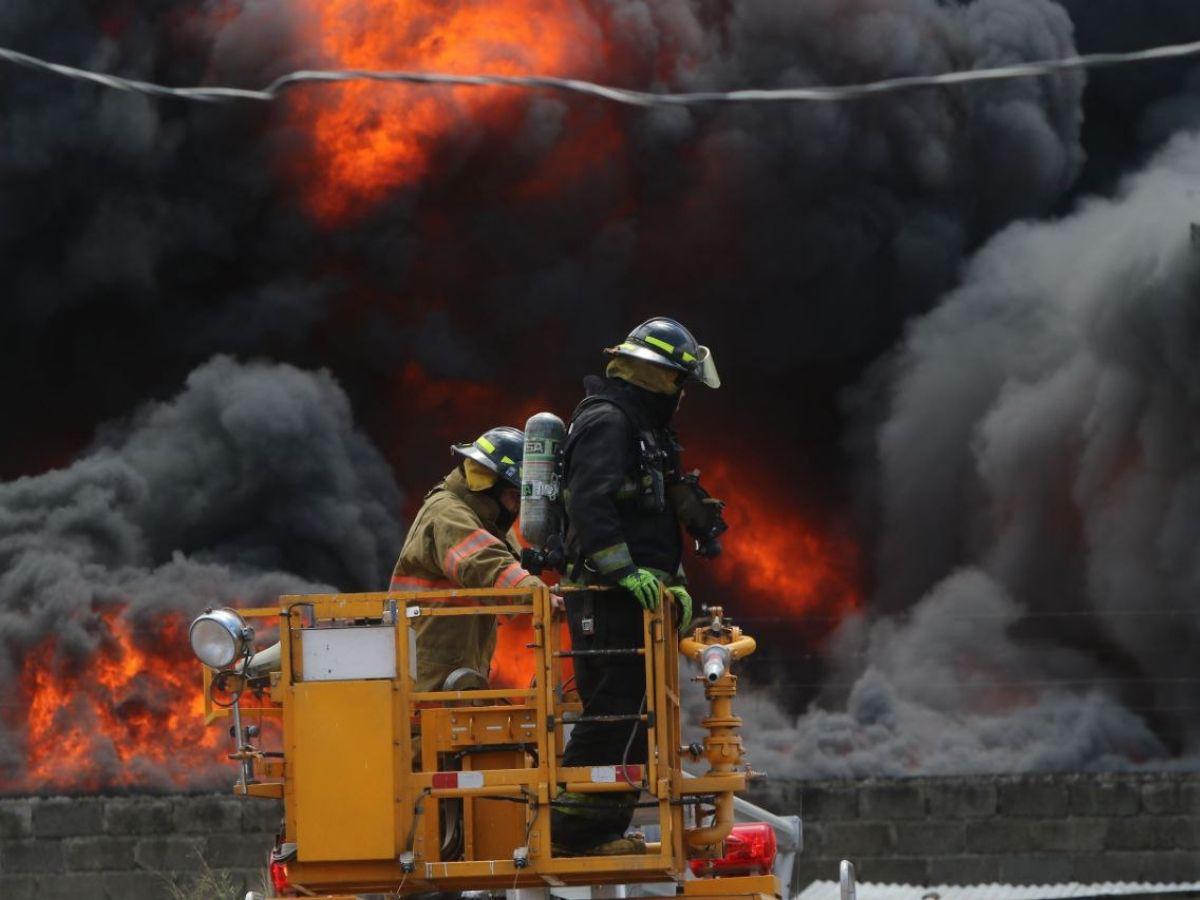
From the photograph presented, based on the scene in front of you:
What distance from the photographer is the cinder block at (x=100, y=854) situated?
14508 millimetres

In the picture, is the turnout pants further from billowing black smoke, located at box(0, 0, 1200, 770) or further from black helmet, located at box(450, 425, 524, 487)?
billowing black smoke, located at box(0, 0, 1200, 770)

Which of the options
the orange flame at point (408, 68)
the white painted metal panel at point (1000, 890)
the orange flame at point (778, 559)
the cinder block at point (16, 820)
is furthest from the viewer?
the orange flame at point (778, 559)

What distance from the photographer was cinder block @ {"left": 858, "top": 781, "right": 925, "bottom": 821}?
47.5ft

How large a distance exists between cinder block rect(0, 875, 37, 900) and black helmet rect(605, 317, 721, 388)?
7.92 metres

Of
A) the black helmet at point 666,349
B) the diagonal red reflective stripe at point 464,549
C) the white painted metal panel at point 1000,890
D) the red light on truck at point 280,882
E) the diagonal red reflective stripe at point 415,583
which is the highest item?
the black helmet at point 666,349

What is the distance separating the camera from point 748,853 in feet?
31.1

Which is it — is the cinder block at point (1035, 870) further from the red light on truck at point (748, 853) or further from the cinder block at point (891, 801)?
the red light on truck at point (748, 853)

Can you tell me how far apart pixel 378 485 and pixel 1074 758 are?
6204 millimetres

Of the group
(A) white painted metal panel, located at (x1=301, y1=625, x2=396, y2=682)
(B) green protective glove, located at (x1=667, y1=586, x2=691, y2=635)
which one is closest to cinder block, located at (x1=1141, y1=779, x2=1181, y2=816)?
(B) green protective glove, located at (x1=667, y1=586, x2=691, y2=635)

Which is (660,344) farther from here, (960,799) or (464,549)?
(960,799)

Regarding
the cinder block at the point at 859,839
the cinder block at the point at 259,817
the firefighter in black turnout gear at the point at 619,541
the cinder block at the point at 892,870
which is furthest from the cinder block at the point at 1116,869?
the firefighter in black turnout gear at the point at 619,541

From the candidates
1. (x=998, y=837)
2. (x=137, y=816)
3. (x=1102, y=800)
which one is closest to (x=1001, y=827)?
(x=998, y=837)

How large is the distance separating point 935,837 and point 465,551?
Answer: 6.34 m

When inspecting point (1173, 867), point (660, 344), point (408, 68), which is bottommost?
point (1173, 867)
